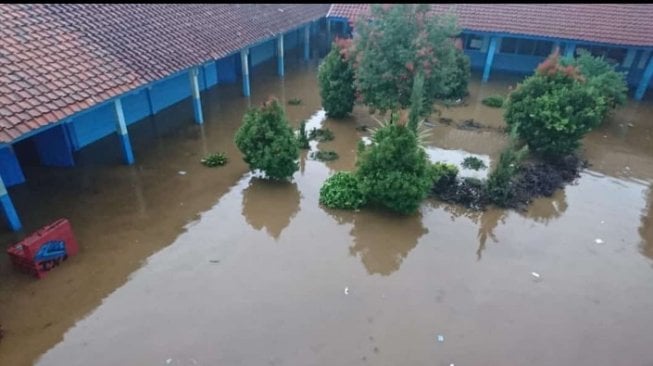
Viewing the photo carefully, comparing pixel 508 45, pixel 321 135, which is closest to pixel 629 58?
pixel 508 45

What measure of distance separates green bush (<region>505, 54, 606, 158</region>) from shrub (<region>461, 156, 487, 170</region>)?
4.95 ft

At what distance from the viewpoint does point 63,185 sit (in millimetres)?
11195

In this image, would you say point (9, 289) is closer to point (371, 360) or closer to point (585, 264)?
point (371, 360)

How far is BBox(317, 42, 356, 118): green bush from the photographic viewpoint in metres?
14.5

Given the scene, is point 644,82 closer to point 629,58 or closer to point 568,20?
point 629,58

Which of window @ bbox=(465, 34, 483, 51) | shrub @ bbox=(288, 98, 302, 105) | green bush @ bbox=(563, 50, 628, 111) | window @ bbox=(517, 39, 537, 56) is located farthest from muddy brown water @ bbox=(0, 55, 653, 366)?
window @ bbox=(465, 34, 483, 51)

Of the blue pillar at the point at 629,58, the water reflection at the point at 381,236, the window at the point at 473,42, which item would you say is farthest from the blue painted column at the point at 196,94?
the blue pillar at the point at 629,58

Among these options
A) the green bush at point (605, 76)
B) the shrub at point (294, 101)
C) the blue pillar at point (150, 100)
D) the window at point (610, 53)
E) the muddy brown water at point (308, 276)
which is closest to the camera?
the muddy brown water at point (308, 276)

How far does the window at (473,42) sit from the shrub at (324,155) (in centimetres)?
1211

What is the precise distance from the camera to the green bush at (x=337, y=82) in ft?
47.5

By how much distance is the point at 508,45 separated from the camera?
21.2m

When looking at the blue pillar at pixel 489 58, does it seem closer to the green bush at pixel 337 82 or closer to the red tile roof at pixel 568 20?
the red tile roof at pixel 568 20

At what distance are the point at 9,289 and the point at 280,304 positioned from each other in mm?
4968

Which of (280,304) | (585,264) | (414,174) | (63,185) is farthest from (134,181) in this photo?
(585,264)
